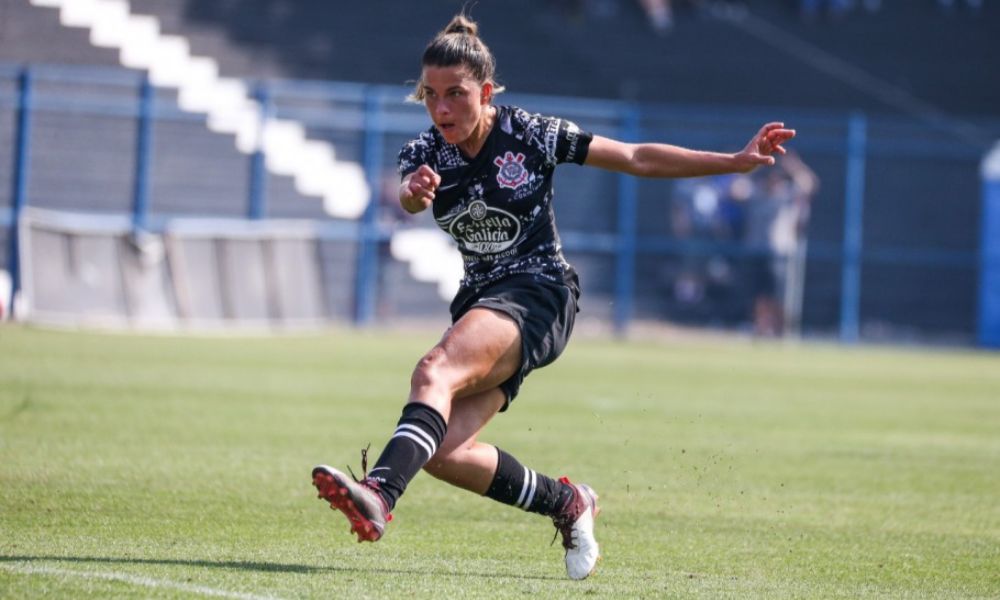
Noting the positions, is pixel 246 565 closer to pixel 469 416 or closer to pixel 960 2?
pixel 469 416

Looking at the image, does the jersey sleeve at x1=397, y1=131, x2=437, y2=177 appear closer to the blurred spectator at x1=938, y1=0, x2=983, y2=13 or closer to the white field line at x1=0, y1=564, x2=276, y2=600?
the white field line at x1=0, y1=564, x2=276, y2=600

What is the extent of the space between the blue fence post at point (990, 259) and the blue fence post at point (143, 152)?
1220 cm

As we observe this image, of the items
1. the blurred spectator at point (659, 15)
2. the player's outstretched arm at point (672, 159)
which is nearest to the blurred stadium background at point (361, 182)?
the blurred spectator at point (659, 15)

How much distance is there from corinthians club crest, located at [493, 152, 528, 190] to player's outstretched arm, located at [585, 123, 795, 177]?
25cm

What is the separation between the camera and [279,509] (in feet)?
24.0

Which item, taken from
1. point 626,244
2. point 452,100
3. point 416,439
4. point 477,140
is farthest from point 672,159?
point 626,244

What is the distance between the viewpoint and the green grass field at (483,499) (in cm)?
572

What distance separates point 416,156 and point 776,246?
19.6 metres

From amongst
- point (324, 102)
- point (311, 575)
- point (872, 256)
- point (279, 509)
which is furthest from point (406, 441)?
point (872, 256)

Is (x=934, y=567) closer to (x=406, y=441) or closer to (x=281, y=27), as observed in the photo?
(x=406, y=441)

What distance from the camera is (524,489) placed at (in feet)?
19.8

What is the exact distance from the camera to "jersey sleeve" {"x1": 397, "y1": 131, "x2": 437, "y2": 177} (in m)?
5.97

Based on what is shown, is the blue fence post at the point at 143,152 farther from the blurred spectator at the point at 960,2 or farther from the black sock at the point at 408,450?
the blurred spectator at the point at 960,2

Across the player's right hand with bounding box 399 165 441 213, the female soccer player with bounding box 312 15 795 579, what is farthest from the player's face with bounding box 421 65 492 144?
the player's right hand with bounding box 399 165 441 213
